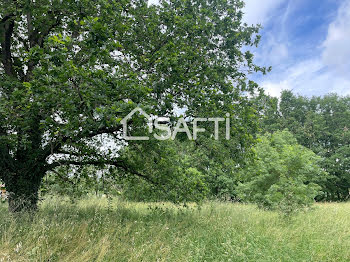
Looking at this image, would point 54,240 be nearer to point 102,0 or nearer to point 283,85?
point 102,0

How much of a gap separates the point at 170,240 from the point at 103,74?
3726 millimetres

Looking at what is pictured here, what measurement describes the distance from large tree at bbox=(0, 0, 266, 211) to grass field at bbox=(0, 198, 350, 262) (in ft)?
5.87

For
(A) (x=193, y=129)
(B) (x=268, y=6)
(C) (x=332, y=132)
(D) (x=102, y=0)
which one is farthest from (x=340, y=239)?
(C) (x=332, y=132)

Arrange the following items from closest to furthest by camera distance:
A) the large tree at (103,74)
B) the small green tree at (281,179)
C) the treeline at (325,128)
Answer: the large tree at (103,74), the small green tree at (281,179), the treeline at (325,128)

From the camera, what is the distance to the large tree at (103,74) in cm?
435

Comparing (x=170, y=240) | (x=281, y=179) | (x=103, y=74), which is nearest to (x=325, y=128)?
(x=281, y=179)

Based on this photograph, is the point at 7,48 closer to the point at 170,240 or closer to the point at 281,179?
the point at 170,240

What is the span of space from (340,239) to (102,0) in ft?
26.8

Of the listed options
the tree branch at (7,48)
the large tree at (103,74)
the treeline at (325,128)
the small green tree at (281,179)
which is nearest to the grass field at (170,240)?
the large tree at (103,74)

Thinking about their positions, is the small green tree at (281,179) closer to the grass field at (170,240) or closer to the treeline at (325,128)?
the grass field at (170,240)

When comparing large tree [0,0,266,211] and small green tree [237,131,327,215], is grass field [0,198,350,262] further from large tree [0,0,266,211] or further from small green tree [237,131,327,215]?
small green tree [237,131,327,215]

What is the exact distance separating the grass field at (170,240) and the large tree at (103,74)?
1788 mm

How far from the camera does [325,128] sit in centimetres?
3338

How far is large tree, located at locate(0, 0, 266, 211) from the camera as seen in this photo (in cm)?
435
